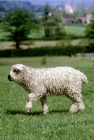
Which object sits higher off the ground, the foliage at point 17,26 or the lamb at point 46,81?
the lamb at point 46,81

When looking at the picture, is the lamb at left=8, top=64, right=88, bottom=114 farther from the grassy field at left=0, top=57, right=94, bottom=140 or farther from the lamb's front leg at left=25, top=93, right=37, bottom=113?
the grassy field at left=0, top=57, right=94, bottom=140

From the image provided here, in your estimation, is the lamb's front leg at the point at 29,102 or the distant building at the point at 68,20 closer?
the lamb's front leg at the point at 29,102

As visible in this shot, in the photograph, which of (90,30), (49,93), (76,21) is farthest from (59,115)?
(76,21)

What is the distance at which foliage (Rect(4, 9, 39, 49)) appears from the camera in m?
85.7

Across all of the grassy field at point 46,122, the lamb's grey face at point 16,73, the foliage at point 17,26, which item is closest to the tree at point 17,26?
the foliage at point 17,26

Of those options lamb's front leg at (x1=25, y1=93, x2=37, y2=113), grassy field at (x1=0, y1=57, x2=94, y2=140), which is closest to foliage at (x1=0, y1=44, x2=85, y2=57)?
grassy field at (x1=0, y1=57, x2=94, y2=140)

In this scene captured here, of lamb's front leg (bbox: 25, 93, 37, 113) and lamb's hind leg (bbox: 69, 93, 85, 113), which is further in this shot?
lamb's hind leg (bbox: 69, 93, 85, 113)

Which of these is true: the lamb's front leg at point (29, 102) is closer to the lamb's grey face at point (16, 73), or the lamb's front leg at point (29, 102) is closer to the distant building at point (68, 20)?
the lamb's grey face at point (16, 73)

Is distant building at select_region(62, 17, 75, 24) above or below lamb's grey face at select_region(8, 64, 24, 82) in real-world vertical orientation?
below

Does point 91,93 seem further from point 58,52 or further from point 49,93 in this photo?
point 58,52

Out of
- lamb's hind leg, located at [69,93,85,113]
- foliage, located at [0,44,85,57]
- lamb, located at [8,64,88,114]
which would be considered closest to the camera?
lamb, located at [8,64,88,114]

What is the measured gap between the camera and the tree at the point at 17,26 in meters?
85.8

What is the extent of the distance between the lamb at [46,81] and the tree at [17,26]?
72.1 m

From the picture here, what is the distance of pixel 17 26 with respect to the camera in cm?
8794
